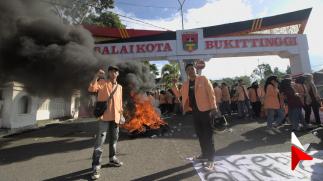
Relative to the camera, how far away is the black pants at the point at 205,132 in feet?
17.2

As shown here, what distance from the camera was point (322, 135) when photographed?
5.93 m

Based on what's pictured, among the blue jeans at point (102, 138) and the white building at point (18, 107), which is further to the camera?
the white building at point (18, 107)

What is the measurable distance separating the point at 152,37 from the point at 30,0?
7.72m

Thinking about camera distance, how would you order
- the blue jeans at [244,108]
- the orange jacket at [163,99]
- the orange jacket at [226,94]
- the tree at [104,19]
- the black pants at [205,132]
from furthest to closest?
the tree at [104,19], the orange jacket at [163,99], the orange jacket at [226,94], the blue jeans at [244,108], the black pants at [205,132]

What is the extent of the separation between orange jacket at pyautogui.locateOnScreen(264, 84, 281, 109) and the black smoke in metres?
4.52

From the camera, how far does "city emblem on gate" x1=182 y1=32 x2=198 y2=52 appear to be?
55.1ft

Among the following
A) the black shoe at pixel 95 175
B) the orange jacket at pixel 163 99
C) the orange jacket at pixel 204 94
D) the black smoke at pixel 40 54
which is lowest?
the black shoe at pixel 95 175

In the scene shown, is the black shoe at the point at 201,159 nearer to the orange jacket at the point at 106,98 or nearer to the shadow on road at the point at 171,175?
the shadow on road at the point at 171,175

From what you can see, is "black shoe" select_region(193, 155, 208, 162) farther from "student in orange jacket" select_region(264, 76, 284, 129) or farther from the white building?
the white building

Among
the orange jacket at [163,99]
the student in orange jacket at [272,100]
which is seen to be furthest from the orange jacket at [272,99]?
the orange jacket at [163,99]

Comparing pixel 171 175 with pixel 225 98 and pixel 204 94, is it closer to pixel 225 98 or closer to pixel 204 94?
pixel 204 94

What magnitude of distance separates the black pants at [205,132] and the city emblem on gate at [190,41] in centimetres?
1174

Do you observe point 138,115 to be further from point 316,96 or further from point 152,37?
point 152,37

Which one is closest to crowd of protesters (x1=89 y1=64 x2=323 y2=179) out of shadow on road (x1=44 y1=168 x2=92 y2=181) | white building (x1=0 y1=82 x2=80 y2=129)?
shadow on road (x1=44 y1=168 x2=92 y2=181)
